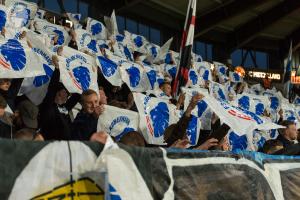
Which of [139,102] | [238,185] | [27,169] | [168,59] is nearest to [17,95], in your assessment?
[139,102]

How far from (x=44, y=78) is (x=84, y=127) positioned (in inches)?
54.3

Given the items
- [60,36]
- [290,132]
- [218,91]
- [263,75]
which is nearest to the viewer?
[290,132]

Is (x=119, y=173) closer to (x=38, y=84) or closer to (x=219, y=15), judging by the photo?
(x=38, y=84)

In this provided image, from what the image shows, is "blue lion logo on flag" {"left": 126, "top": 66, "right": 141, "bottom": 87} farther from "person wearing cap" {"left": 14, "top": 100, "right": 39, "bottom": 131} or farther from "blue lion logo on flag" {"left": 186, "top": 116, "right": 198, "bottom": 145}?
"person wearing cap" {"left": 14, "top": 100, "right": 39, "bottom": 131}

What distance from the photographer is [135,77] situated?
743 cm

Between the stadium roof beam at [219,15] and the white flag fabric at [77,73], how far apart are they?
49.3ft

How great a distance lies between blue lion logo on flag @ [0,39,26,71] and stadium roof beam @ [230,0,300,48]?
17.4 metres

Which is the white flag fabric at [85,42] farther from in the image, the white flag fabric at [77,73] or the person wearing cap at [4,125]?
the person wearing cap at [4,125]

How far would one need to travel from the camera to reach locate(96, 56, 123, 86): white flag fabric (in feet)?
21.5

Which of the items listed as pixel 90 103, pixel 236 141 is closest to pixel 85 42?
pixel 236 141

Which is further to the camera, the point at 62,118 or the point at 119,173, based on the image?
the point at 62,118

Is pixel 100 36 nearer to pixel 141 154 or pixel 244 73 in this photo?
pixel 141 154

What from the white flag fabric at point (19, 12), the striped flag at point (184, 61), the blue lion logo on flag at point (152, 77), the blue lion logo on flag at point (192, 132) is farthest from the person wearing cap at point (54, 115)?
the blue lion logo on flag at point (152, 77)

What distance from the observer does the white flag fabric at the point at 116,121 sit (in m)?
5.08
